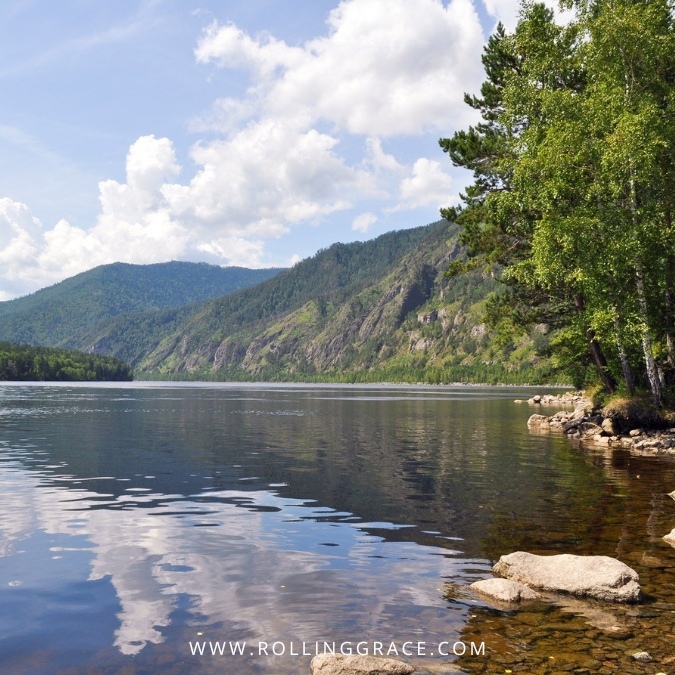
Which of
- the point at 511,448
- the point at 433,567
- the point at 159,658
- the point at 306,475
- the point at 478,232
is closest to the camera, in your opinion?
the point at 159,658

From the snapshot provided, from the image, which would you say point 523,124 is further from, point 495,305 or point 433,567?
point 433,567

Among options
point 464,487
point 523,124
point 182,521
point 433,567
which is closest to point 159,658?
point 433,567

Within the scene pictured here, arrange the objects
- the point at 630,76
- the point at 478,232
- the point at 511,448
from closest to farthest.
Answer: the point at 630,76 < the point at 511,448 < the point at 478,232

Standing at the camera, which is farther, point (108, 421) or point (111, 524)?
point (108, 421)

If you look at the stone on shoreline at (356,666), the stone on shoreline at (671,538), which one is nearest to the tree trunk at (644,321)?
the stone on shoreline at (671,538)

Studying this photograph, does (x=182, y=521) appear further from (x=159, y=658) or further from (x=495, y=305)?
(x=495, y=305)

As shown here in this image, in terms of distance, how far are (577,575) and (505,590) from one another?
5.69 feet

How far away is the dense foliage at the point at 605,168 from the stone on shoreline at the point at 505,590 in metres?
26.5

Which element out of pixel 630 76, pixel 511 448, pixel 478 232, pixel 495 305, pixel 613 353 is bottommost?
pixel 511 448

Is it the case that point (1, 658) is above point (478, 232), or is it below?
below

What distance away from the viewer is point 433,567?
49.2 ft

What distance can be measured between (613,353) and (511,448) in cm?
1458

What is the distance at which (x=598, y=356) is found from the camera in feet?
162

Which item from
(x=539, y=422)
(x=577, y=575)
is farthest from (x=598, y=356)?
(x=577, y=575)
